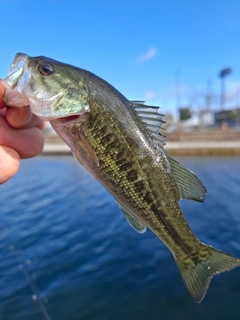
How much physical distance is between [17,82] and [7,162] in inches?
23.3

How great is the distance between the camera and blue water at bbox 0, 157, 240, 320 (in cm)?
567

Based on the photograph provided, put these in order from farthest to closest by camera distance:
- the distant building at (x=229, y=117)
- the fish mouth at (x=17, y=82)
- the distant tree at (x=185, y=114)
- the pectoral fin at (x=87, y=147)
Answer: the distant tree at (x=185, y=114) → the distant building at (x=229, y=117) → the pectoral fin at (x=87, y=147) → the fish mouth at (x=17, y=82)

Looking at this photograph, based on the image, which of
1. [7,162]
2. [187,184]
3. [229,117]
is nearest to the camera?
[7,162]

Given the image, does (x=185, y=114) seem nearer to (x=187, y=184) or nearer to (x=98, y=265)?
(x=98, y=265)

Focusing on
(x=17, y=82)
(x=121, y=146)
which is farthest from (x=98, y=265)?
(x=17, y=82)

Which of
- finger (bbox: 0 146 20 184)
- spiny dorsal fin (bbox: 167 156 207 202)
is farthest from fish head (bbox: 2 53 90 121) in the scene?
spiny dorsal fin (bbox: 167 156 207 202)

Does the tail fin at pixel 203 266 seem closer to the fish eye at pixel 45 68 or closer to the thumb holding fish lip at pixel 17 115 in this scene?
the thumb holding fish lip at pixel 17 115

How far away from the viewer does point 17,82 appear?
2.13 meters

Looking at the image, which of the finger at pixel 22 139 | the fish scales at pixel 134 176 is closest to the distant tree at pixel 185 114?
the fish scales at pixel 134 176

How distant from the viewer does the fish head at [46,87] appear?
2.15 m

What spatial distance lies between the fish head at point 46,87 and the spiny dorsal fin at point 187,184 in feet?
2.94

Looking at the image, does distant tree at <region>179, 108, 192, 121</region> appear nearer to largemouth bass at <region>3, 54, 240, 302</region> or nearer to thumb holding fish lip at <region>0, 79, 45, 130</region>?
largemouth bass at <region>3, 54, 240, 302</region>

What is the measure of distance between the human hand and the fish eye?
346 mm

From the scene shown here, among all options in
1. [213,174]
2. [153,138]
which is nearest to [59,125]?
[153,138]
